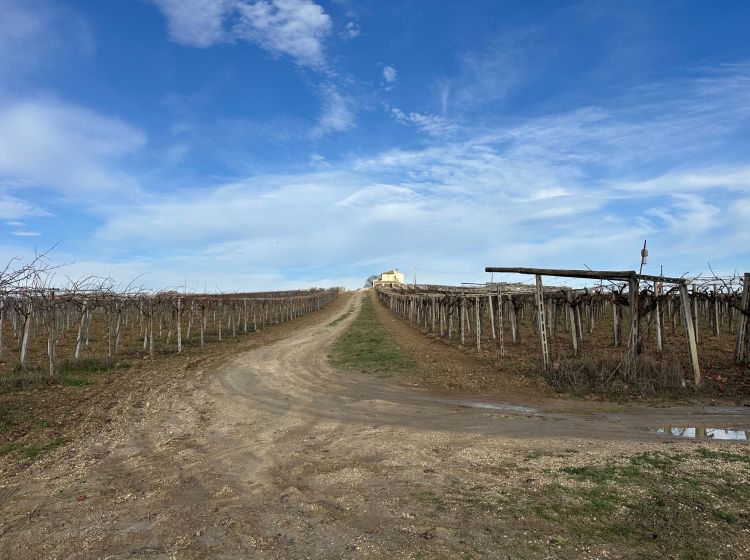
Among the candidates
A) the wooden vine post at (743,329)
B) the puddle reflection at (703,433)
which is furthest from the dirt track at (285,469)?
the wooden vine post at (743,329)

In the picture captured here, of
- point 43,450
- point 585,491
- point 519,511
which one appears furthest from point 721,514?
point 43,450

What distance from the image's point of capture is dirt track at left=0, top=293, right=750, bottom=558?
455 centimetres

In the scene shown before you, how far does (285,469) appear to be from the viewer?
21.5ft

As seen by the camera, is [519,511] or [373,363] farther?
[373,363]

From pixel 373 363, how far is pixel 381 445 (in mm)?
9202

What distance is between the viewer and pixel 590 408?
10.2 meters

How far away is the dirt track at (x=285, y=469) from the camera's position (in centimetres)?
455

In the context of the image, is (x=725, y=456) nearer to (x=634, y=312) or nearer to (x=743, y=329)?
(x=634, y=312)

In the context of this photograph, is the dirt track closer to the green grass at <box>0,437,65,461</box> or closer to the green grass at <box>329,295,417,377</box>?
the green grass at <box>0,437,65,461</box>

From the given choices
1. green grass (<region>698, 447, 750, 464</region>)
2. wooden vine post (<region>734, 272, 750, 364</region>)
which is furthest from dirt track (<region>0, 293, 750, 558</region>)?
wooden vine post (<region>734, 272, 750, 364</region>)

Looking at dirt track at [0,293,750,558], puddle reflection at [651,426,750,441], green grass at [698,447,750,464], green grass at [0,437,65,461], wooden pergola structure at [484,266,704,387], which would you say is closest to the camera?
dirt track at [0,293,750,558]

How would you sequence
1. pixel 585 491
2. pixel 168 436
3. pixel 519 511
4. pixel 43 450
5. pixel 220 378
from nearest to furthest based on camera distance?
pixel 519 511 → pixel 585 491 → pixel 43 450 → pixel 168 436 → pixel 220 378

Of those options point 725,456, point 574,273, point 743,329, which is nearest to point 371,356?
point 574,273

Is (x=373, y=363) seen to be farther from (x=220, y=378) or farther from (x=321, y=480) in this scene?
(x=321, y=480)
